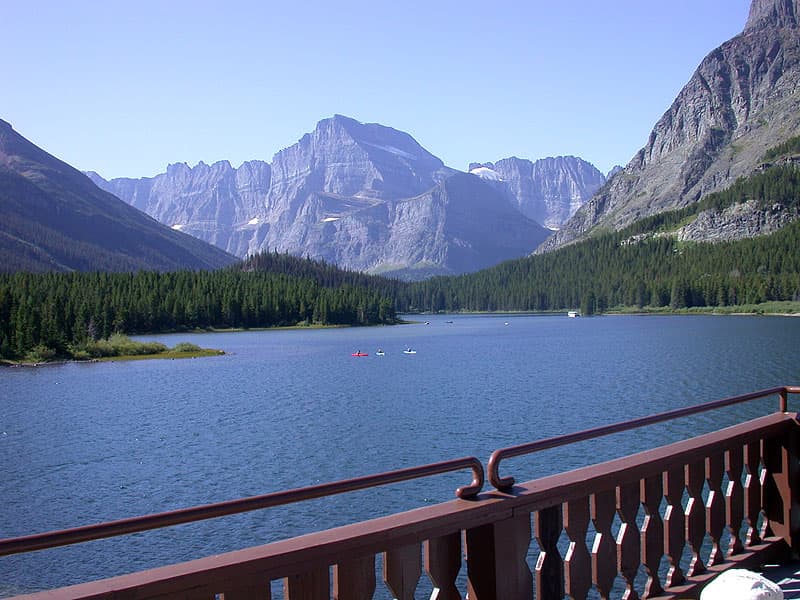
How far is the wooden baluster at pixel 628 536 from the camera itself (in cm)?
790

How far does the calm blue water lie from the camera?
3108 centimetres

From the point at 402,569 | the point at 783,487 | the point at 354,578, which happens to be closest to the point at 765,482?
the point at 783,487

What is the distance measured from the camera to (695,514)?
9.12 m

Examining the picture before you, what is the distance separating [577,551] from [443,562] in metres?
1.67

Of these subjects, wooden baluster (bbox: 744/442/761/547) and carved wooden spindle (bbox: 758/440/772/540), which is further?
carved wooden spindle (bbox: 758/440/772/540)

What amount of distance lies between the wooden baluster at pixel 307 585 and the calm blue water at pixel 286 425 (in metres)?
23.1

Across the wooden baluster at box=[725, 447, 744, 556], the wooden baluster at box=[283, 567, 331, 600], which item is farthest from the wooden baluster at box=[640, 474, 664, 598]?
the wooden baluster at box=[283, 567, 331, 600]

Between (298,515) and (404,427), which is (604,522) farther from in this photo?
(404,427)

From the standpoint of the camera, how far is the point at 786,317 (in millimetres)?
188000

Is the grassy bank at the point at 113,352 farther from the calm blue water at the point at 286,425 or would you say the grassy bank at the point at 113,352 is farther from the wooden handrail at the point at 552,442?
the wooden handrail at the point at 552,442

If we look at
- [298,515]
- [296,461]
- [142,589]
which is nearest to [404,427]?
[296,461]

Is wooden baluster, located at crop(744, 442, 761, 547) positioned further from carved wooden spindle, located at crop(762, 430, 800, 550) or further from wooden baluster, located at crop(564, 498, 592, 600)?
wooden baluster, located at crop(564, 498, 592, 600)

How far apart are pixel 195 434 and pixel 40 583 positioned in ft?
87.9

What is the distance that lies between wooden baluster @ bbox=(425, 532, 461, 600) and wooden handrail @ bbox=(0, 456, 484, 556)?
1.31ft
